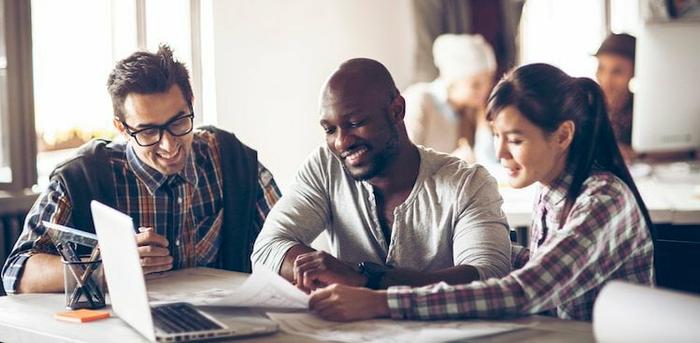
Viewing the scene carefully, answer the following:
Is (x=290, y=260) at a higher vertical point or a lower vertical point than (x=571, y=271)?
lower

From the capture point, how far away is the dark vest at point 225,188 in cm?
256

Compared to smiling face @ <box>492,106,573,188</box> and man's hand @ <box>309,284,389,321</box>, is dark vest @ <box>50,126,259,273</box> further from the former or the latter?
smiling face @ <box>492,106,573,188</box>

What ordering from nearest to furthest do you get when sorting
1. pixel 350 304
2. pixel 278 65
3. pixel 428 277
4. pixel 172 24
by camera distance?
pixel 350 304, pixel 428 277, pixel 172 24, pixel 278 65

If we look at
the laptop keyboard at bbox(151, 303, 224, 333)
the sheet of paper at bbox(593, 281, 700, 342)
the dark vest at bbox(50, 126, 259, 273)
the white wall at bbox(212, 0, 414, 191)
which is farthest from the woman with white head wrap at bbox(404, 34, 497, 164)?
the sheet of paper at bbox(593, 281, 700, 342)

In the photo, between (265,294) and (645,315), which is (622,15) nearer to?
(265,294)

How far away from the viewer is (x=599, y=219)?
73.7 inches

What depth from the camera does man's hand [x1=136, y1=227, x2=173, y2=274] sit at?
2.29m

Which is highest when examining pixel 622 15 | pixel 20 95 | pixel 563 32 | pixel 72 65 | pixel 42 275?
pixel 622 15

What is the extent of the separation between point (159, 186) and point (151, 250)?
398 millimetres

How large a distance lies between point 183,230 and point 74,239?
554 mm

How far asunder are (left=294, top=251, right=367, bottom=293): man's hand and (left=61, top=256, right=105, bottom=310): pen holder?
1.42 feet

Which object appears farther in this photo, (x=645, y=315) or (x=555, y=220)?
(x=555, y=220)

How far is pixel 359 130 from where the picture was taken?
2361 mm

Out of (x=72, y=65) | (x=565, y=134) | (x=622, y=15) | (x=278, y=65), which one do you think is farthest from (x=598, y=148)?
(x=622, y=15)
